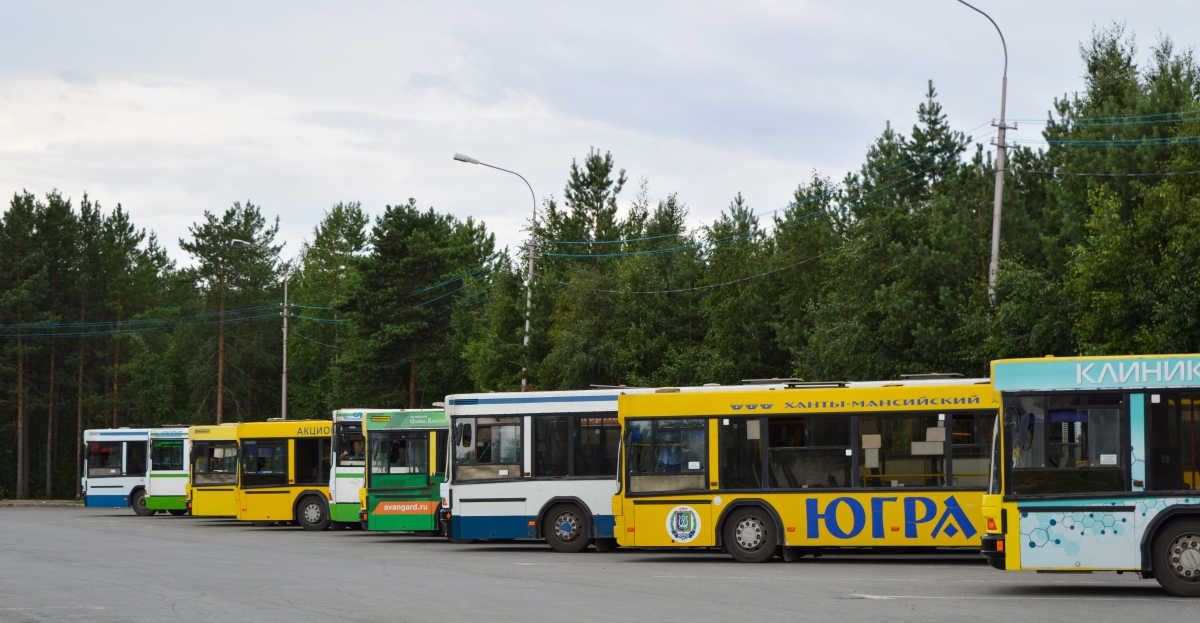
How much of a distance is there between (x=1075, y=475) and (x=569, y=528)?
10300mm

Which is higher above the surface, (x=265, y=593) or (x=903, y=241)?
(x=903, y=241)

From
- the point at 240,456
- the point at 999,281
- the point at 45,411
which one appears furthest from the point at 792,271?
the point at 45,411

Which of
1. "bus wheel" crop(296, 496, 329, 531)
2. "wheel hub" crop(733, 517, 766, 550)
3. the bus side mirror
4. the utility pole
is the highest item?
the utility pole

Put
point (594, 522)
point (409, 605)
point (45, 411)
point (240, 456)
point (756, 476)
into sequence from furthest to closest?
point (45, 411) → point (240, 456) → point (594, 522) → point (756, 476) → point (409, 605)

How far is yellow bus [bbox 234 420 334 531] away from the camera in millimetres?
32406

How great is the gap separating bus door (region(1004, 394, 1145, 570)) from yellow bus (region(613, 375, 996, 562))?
4224 mm

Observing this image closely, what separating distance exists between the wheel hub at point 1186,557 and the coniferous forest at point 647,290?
11.1m

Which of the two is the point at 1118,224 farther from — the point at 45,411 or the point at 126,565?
the point at 45,411

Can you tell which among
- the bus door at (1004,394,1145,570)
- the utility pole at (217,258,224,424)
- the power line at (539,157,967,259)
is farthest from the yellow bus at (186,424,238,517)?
the utility pole at (217,258,224,424)

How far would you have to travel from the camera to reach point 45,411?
79.9 metres

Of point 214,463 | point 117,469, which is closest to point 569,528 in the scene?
point 214,463

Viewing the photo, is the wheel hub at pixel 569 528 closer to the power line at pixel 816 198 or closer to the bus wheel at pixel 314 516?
the bus wheel at pixel 314 516

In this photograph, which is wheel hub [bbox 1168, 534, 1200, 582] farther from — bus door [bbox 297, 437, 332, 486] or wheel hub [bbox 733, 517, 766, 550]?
bus door [bbox 297, 437, 332, 486]

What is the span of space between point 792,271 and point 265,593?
35.4 metres
